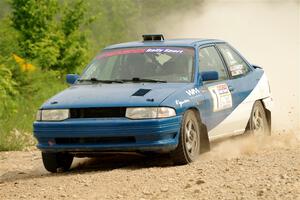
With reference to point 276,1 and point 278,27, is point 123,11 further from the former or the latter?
point 278,27

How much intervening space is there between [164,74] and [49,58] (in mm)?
22061

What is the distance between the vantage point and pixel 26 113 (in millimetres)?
20875

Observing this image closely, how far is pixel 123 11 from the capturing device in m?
81.9

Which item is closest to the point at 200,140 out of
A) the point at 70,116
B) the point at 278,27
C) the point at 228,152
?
the point at 228,152

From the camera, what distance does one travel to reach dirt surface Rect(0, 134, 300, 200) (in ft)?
24.4

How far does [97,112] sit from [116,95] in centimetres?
30

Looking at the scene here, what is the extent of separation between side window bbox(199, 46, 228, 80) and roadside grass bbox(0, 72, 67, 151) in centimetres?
417

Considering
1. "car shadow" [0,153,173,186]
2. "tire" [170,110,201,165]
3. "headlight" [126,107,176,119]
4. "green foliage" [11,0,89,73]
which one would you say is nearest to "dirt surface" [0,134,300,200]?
"car shadow" [0,153,173,186]

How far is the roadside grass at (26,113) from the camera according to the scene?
556 inches

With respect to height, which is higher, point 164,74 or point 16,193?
point 164,74

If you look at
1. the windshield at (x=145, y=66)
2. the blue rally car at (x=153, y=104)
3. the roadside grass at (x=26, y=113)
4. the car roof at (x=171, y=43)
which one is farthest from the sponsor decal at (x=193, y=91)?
the roadside grass at (x=26, y=113)

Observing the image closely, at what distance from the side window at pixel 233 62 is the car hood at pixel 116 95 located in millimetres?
1479

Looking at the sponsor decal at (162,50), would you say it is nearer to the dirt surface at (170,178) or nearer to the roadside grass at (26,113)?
the dirt surface at (170,178)

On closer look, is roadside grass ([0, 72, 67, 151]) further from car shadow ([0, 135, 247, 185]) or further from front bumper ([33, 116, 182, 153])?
front bumper ([33, 116, 182, 153])
